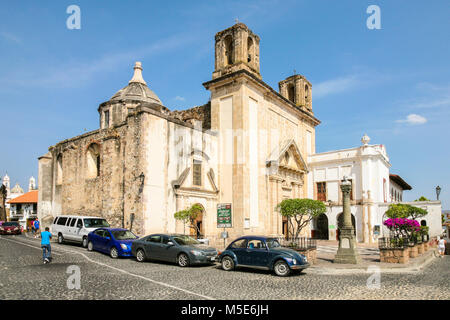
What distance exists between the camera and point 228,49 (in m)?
27.0

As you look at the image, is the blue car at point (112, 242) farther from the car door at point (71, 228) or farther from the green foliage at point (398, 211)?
the green foliage at point (398, 211)

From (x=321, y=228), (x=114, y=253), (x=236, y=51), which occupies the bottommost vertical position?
(x=321, y=228)

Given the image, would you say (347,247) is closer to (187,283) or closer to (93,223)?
(187,283)

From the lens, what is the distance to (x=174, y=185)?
854 inches

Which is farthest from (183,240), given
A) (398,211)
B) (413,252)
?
(398,211)

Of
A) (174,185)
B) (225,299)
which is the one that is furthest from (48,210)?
(225,299)

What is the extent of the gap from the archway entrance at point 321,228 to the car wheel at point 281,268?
79.4 feet

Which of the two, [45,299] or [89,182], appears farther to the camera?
[89,182]

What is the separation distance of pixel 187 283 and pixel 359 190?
85.8 ft

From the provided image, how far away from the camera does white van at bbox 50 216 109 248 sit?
743 inches

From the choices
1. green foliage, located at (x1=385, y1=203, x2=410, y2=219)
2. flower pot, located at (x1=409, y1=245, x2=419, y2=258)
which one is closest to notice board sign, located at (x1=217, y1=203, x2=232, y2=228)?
flower pot, located at (x1=409, y1=245, x2=419, y2=258)
